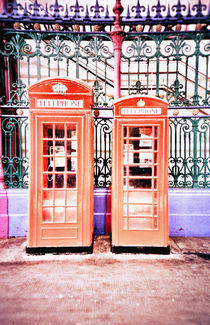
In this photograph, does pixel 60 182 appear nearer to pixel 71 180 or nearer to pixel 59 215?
pixel 71 180

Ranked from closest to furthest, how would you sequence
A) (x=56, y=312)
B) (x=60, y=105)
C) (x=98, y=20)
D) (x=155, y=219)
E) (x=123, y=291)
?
(x=56, y=312) → (x=123, y=291) → (x=60, y=105) → (x=155, y=219) → (x=98, y=20)

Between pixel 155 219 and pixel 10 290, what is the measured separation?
237 cm

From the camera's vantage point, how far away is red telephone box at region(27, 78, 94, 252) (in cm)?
348

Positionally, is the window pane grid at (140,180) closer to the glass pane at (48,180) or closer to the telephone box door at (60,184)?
the telephone box door at (60,184)

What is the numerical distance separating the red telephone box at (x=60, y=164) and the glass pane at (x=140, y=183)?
28.4 inches

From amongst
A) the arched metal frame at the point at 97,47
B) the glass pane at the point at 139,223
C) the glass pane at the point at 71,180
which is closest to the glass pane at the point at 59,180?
the glass pane at the point at 71,180

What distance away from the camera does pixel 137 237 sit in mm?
3695

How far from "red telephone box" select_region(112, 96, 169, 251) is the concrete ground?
41 centimetres

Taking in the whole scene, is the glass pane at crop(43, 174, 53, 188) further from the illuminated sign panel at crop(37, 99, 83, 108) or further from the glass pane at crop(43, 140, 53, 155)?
the illuminated sign panel at crop(37, 99, 83, 108)

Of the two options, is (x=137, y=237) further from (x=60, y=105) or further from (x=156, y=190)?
(x=60, y=105)

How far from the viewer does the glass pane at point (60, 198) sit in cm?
368

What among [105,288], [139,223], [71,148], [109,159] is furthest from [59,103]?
[105,288]

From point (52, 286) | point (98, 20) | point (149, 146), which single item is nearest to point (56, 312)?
point (52, 286)

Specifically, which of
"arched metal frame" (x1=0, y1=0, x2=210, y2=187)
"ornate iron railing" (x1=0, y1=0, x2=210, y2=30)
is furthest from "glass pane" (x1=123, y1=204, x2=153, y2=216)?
"ornate iron railing" (x1=0, y1=0, x2=210, y2=30)
